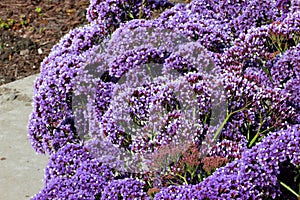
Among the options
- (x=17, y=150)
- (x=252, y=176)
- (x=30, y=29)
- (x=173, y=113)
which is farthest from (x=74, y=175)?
(x=30, y=29)

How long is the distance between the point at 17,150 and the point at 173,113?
7.92ft

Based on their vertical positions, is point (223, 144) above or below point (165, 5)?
below

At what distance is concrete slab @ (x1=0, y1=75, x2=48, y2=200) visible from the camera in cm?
455

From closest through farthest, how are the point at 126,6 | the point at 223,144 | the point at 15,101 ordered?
1. the point at 223,144
2. the point at 126,6
3. the point at 15,101

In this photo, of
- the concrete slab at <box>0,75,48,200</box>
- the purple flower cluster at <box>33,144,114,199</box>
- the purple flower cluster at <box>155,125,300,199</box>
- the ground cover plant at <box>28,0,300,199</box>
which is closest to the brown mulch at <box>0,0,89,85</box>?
the concrete slab at <box>0,75,48,200</box>

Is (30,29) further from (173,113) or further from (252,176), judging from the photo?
(252,176)

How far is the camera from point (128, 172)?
10.5 feet

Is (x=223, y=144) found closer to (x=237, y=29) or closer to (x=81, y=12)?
(x=237, y=29)

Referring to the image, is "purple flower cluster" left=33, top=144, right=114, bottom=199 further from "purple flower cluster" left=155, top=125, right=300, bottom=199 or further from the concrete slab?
the concrete slab

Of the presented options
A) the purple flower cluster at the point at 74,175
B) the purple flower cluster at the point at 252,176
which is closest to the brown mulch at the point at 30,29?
the purple flower cluster at the point at 74,175

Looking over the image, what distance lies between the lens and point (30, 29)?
7703 mm

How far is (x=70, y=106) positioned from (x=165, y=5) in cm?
110

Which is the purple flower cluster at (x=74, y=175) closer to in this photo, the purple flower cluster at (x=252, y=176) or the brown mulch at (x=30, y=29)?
the purple flower cluster at (x=252, y=176)

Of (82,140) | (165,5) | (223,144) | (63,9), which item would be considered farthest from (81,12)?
(223,144)
